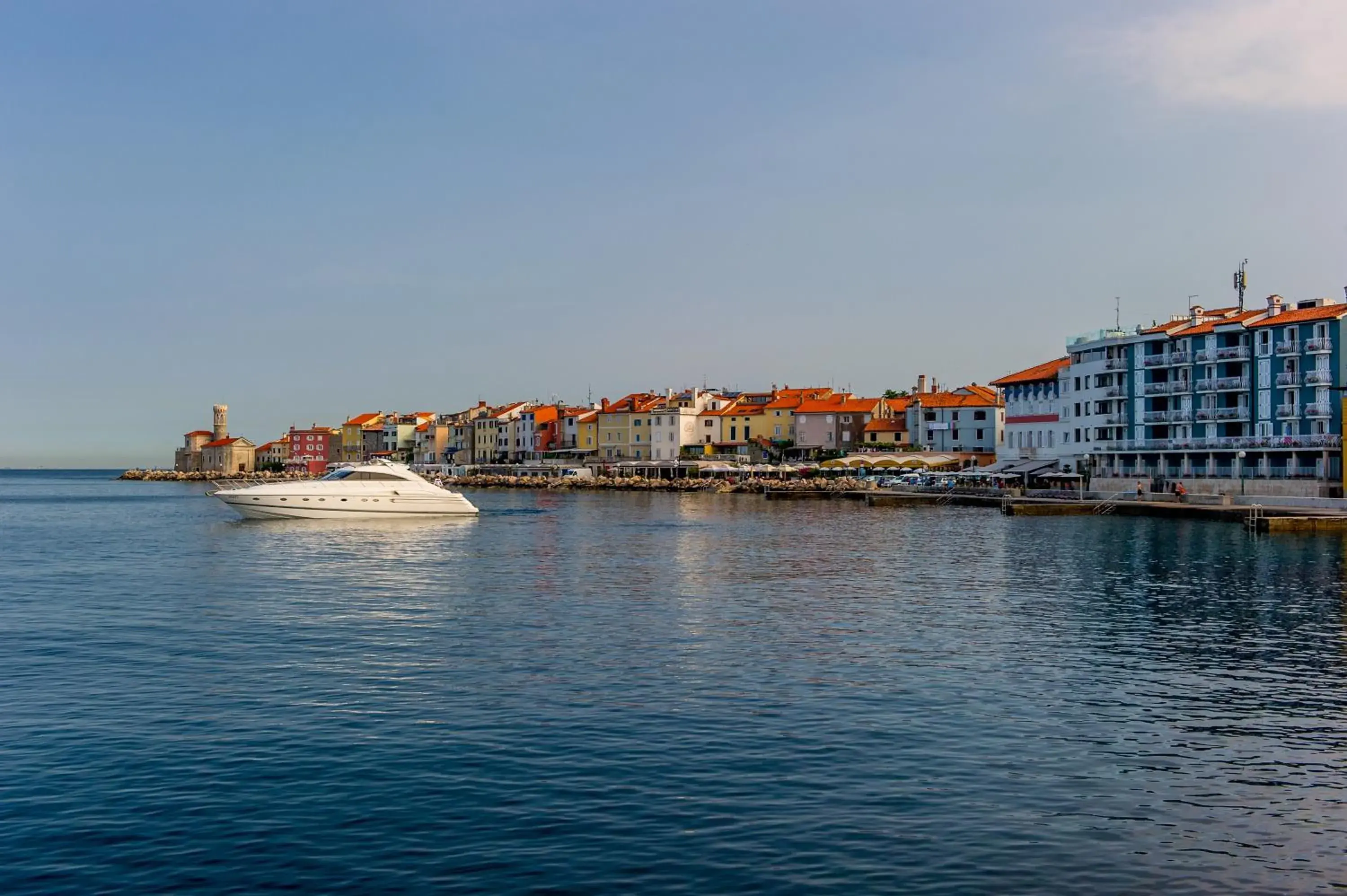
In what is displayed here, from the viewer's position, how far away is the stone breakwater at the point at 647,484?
12638 cm

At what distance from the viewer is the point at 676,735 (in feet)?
64.7

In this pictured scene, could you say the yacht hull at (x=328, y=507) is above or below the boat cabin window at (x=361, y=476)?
below

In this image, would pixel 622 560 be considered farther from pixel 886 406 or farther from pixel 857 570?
pixel 886 406

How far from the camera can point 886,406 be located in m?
156

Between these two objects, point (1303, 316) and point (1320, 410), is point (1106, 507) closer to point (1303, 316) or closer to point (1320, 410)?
point (1320, 410)

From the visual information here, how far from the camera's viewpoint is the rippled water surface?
14.1m

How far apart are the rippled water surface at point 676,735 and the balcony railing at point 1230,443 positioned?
4211 centimetres

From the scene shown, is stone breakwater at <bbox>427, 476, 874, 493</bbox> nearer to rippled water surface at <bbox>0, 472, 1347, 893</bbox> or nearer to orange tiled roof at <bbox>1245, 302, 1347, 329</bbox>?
orange tiled roof at <bbox>1245, 302, 1347, 329</bbox>

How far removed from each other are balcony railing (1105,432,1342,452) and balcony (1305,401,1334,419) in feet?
4.13

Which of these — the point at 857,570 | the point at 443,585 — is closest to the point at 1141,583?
the point at 857,570

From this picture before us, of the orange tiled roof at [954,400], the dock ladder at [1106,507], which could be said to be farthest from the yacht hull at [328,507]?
the orange tiled roof at [954,400]

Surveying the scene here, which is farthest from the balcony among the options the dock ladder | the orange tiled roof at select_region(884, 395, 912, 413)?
the orange tiled roof at select_region(884, 395, 912, 413)

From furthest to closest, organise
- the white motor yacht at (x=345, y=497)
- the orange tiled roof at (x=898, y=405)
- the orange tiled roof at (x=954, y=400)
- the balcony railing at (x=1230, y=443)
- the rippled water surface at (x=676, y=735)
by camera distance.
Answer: the orange tiled roof at (x=898, y=405) < the orange tiled roof at (x=954, y=400) < the balcony railing at (x=1230, y=443) < the white motor yacht at (x=345, y=497) < the rippled water surface at (x=676, y=735)

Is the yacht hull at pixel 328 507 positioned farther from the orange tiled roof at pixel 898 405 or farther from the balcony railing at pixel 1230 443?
the orange tiled roof at pixel 898 405
